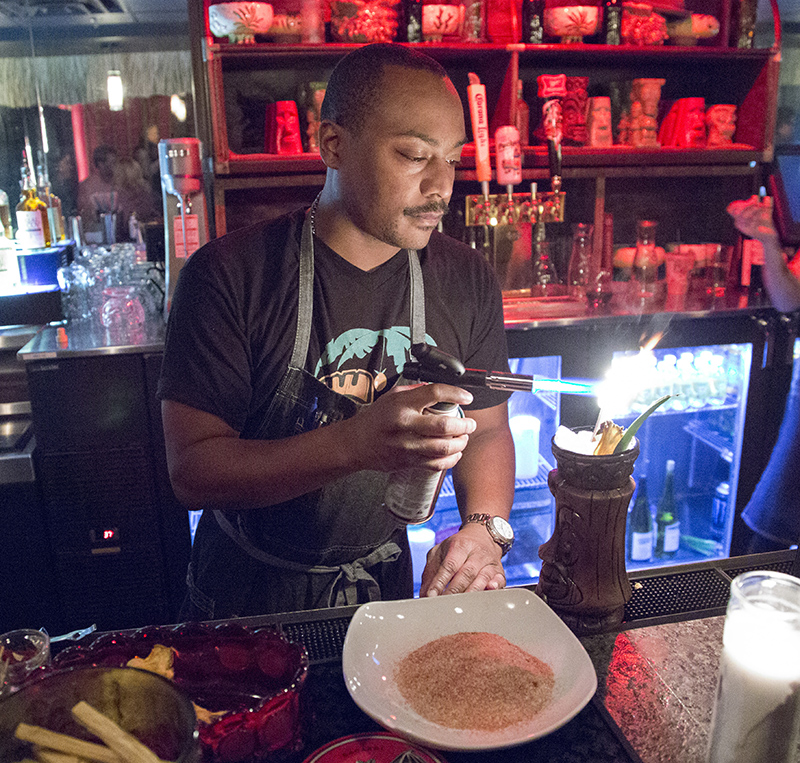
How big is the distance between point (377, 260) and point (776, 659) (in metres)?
1.08

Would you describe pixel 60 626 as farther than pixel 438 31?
No

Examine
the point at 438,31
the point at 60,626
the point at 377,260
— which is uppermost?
the point at 438,31

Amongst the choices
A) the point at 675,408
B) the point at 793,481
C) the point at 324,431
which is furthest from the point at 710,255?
the point at 324,431

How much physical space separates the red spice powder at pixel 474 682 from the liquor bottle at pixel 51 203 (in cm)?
294

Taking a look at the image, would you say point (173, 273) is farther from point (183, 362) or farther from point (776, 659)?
point (776, 659)

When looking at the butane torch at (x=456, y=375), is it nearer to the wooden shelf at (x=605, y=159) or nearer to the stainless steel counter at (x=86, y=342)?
the stainless steel counter at (x=86, y=342)

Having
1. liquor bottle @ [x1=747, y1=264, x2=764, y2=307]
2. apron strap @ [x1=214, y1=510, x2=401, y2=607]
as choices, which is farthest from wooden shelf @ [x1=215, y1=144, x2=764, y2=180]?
apron strap @ [x1=214, y1=510, x2=401, y2=607]

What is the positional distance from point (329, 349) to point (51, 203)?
2.34 meters

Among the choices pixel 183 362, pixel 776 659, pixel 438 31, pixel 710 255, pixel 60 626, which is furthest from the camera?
pixel 710 255

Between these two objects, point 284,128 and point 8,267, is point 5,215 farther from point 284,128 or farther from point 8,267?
point 284,128

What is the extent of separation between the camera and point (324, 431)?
1.18 m

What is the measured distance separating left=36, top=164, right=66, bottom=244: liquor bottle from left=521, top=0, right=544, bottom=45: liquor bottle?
2161 millimetres

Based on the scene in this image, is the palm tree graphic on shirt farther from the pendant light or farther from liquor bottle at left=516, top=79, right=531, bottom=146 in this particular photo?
the pendant light

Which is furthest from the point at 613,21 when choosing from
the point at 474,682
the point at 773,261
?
the point at 474,682
